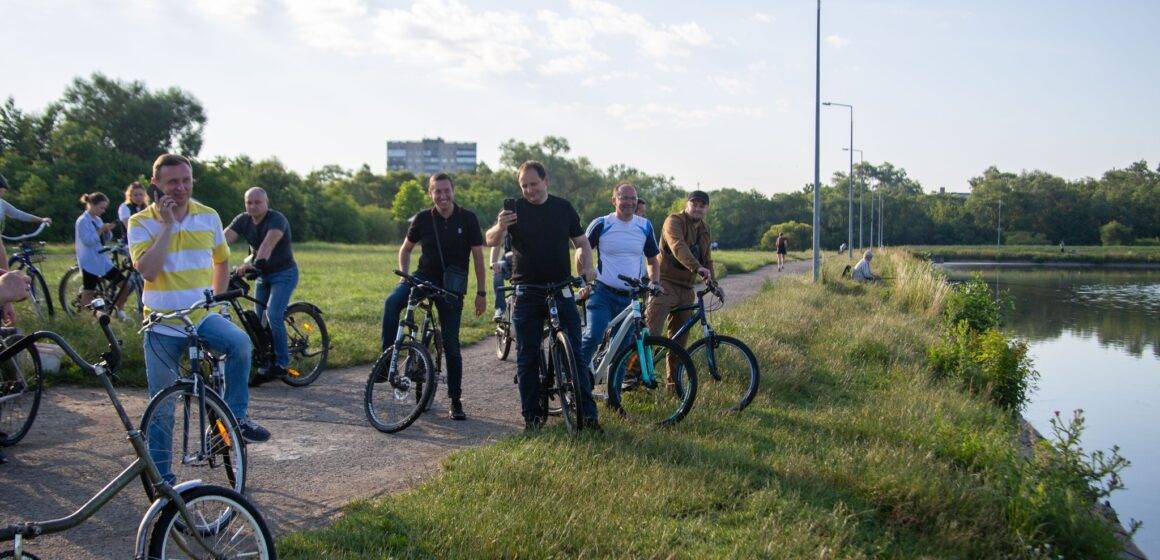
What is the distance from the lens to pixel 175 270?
181 inches

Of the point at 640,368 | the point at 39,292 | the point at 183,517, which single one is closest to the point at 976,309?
the point at 640,368

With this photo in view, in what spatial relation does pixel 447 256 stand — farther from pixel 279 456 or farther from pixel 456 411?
pixel 279 456

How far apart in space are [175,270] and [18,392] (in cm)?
176

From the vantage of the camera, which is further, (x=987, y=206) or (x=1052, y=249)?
(x=987, y=206)

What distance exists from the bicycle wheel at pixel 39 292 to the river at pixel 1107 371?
39.4ft

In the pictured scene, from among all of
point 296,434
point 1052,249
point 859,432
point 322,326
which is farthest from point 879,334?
point 1052,249

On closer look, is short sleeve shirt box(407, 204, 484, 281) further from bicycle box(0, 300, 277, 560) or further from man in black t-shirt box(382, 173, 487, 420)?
bicycle box(0, 300, 277, 560)

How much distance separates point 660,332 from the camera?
306 inches

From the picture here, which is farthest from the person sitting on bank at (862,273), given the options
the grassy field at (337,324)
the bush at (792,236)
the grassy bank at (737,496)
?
the bush at (792,236)

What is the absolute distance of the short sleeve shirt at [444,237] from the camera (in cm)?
682

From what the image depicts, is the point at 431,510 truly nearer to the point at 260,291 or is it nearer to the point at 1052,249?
the point at 260,291

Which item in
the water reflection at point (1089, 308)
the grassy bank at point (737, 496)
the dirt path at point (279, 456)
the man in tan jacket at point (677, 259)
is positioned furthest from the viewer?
the water reflection at point (1089, 308)

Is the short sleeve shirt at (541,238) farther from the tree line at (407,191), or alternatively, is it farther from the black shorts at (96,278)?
the tree line at (407,191)

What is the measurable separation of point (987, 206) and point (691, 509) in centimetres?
10542
